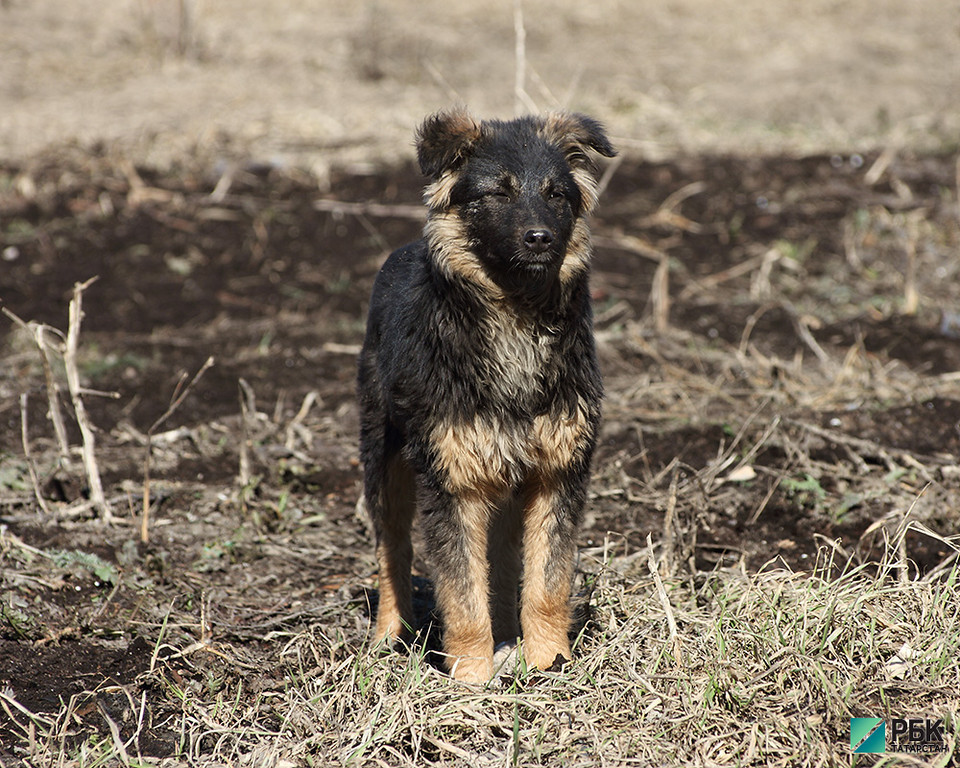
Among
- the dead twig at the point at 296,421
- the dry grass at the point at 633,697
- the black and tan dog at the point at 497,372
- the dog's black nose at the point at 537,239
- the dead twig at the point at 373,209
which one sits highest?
the dog's black nose at the point at 537,239

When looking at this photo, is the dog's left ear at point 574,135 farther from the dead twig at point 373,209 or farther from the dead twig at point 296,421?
the dead twig at point 373,209

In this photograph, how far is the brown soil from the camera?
5121 mm

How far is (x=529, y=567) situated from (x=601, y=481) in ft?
6.43

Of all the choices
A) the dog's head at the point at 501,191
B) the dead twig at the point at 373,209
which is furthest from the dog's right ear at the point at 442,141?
the dead twig at the point at 373,209

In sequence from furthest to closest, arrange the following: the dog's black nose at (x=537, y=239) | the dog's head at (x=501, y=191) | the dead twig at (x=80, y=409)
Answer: the dead twig at (x=80, y=409) < the dog's head at (x=501, y=191) < the dog's black nose at (x=537, y=239)

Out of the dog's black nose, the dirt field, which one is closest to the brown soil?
the dirt field

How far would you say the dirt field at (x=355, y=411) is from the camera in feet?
13.5

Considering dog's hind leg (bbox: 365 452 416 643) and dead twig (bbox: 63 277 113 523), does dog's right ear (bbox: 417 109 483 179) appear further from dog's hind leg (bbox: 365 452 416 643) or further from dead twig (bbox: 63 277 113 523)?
dead twig (bbox: 63 277 113 523)

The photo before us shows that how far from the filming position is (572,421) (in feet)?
14.3

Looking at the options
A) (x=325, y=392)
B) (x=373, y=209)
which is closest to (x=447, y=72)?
(x=373, y=209)

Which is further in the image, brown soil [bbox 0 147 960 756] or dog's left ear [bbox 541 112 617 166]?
brown soil [bbox 0 147 960 756]

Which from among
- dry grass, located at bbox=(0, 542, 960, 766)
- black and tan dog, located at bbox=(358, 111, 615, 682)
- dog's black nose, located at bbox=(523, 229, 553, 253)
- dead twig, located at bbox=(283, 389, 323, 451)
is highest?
dog's black nose, located at bbox=(523, 229, 553, 253)

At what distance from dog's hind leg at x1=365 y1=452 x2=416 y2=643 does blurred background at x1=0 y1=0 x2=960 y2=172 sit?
796 centimetres

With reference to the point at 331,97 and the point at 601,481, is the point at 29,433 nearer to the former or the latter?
the point at 601,481
